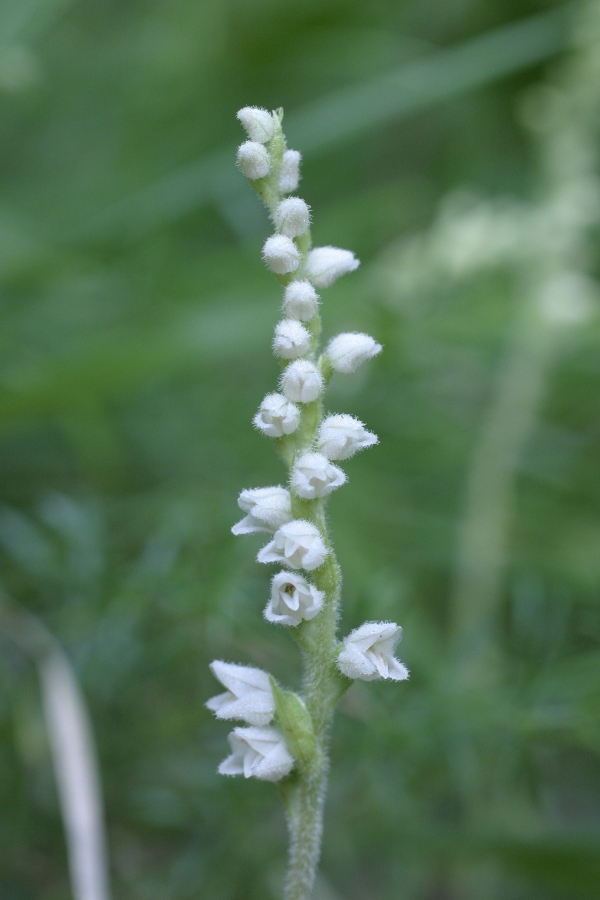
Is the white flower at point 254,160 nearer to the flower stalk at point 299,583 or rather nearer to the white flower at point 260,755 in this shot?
the flower stalk at point 299,583

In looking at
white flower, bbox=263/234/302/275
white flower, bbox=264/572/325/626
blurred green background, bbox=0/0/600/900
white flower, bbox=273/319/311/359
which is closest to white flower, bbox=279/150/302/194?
white flower, bbox=263/234/302/275

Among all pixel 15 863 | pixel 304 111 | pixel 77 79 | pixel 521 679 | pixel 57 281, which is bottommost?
pixel 15 863

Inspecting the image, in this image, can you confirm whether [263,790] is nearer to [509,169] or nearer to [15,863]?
[15,863]

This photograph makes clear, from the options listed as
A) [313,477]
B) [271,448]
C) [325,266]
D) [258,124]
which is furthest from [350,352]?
[271,448]

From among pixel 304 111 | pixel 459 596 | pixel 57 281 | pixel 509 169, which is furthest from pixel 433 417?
pixel 509 169

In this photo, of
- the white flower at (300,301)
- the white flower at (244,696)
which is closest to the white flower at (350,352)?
the white flower at (300,301)

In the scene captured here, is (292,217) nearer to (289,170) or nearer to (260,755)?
(289,170)
